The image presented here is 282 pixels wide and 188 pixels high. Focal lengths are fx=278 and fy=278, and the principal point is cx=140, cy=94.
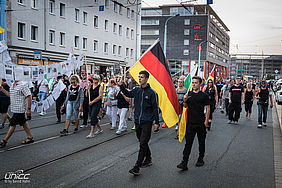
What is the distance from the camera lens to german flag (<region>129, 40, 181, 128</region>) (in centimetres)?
607

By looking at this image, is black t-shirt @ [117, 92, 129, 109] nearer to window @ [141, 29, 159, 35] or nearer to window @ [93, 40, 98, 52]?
window @ [93, 40, 98, 52]

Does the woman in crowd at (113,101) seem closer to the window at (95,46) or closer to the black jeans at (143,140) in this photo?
the black jeans at (143,140)

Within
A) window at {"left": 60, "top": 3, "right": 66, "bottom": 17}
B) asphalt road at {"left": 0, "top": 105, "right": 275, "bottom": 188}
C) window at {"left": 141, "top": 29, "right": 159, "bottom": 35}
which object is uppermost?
window at {"left": 141, "top": 29, "right": 159, "bottom": 35}

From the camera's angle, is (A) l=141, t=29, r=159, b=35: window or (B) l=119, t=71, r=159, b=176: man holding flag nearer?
(B) l=119, t=71, r=159, b=176: man holding flag

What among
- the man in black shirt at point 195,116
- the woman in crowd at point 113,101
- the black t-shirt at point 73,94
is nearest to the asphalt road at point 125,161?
the man in black shirt at point 195,116

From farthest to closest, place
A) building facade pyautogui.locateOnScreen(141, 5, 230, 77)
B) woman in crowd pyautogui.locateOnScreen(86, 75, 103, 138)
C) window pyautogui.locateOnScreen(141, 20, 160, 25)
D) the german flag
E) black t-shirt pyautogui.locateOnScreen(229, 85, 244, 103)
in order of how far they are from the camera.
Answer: window pyautogui.locateOnScreen(141, 20, 160, 25) < building facade pyautogui.locateOnScreen(141, 5, 230, 77) < black t-shirt pyautogui.locateOnScreen(229, 85, 244, 103) < woman in crowd pyautogui.locateOnScreen(86, 75, 103, 138) < the german flag

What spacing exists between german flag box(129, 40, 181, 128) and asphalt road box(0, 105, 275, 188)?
0.97 m

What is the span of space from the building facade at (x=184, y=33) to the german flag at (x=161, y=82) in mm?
61656

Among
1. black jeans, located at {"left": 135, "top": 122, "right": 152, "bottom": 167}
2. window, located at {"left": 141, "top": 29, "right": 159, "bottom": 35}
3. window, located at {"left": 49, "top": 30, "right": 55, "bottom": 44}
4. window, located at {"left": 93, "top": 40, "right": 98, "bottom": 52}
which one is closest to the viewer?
black jeans, located at {"left": 135, "top": 122, "right": 152, "bottom": 167}

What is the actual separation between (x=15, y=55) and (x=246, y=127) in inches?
868

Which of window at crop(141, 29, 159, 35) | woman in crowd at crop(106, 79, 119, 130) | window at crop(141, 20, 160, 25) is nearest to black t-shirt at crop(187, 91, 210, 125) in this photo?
woman in crowd at crop(106, 79, 119, 130)

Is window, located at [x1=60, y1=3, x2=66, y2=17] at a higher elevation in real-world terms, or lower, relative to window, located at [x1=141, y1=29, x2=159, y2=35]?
lower

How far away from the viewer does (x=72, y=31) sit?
109 feet

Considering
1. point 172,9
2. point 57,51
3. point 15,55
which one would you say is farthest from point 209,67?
point 15,55
